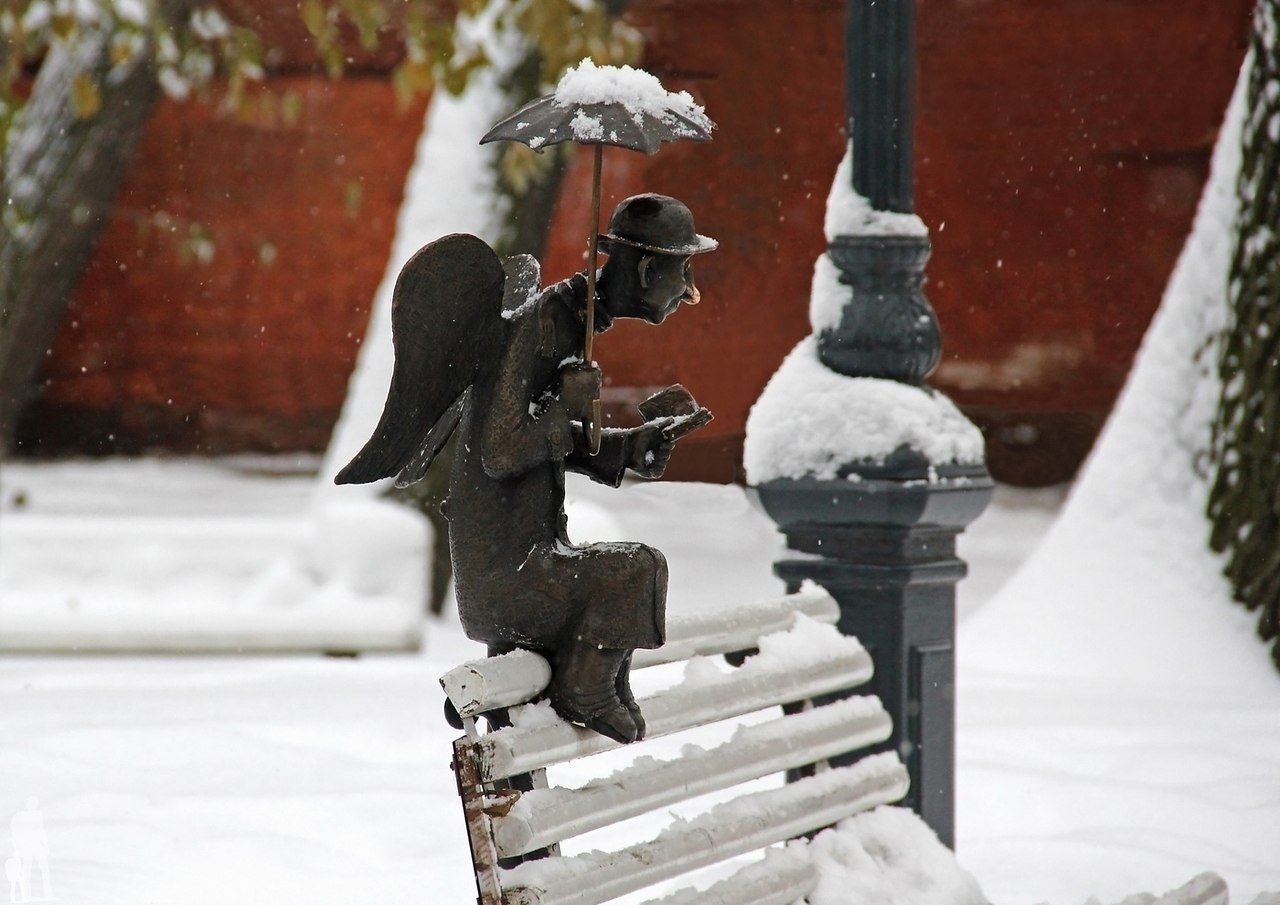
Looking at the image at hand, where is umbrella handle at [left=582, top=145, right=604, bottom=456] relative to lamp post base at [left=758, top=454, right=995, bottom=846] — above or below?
above

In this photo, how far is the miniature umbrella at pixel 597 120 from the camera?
2.13 metres

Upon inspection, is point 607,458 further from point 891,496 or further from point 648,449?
point 891,496

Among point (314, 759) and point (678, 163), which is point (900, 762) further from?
point (678, 163)

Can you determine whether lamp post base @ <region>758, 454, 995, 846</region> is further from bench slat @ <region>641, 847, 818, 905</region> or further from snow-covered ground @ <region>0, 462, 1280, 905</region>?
bench slat @ <region>641, 847, 818, 905</region>

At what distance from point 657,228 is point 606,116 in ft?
0.62

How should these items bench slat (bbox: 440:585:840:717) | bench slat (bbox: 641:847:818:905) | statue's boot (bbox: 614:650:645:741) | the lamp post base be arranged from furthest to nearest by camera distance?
the lamp post base → bench slat (bbox: 641:847:818:905) → statue's boot (bbox: 614:650:645:741) → bench slat (bbox: 440:585:840:717)

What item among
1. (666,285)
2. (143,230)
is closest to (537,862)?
(666,285)

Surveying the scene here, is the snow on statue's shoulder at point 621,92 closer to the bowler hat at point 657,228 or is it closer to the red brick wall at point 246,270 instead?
the bowler hat at point 657,228

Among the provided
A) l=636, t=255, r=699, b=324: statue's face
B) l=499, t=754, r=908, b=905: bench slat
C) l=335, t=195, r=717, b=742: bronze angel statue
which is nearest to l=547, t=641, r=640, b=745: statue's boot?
l=335, t=195, r=717, b=742: bronze angel statue

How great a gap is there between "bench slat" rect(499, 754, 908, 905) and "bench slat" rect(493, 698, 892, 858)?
1.6 inches

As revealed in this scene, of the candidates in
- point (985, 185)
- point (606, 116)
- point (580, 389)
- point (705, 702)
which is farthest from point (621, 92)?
point (985, 185)

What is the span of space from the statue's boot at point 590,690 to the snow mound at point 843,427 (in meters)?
1.23

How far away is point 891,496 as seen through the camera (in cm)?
333

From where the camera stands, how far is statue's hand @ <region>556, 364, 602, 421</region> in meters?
2.19
